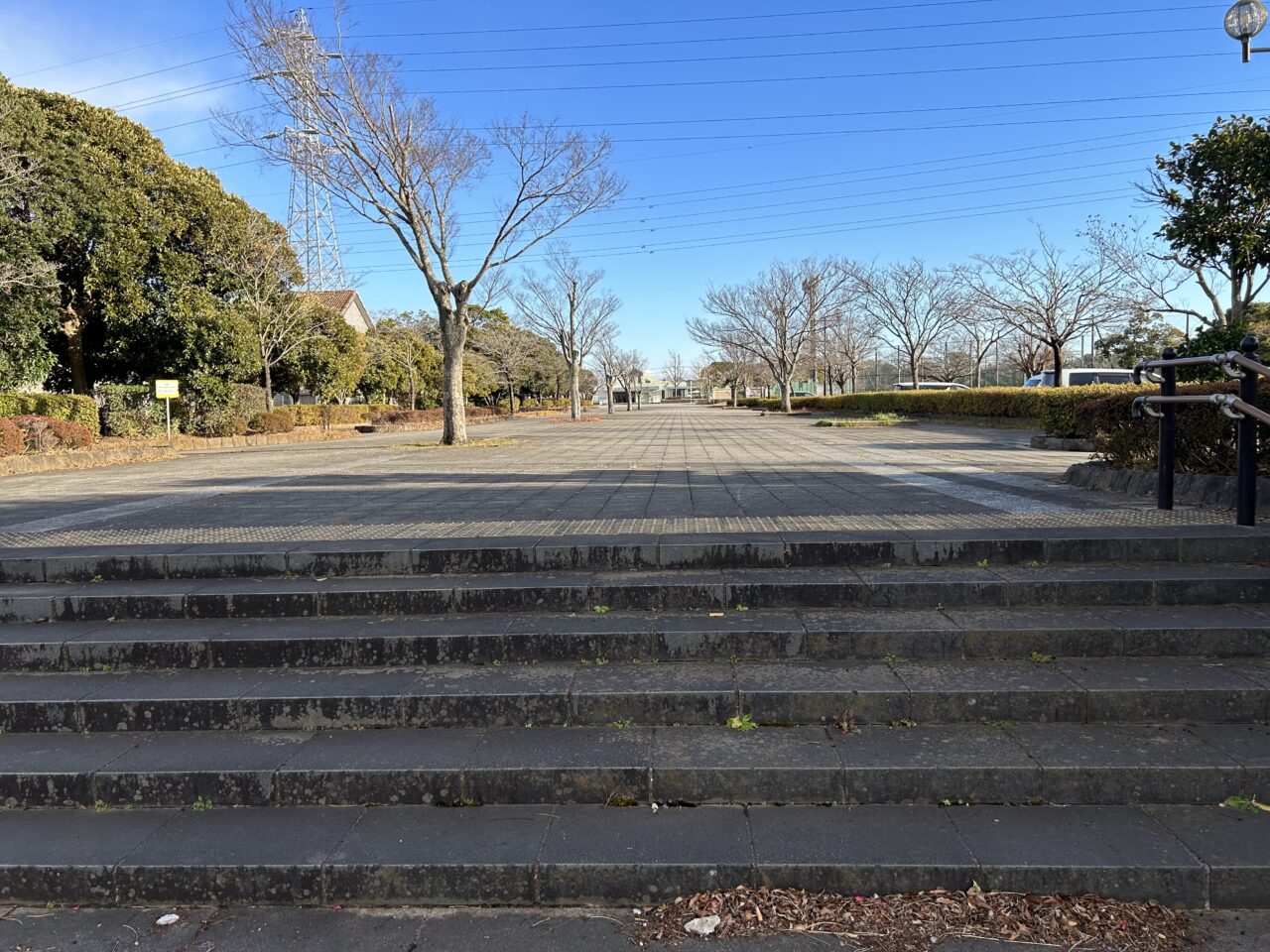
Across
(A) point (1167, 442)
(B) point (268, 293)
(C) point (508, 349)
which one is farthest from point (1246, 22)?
(C) point (508, 349)

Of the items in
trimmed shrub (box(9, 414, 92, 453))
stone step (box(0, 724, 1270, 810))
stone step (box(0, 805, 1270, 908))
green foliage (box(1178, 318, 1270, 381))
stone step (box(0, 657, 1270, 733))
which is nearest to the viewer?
stone step (box(0, 805, 1270, 908))

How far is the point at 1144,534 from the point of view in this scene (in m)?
4.23

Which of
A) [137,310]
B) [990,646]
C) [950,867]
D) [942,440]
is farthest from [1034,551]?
[137,310]

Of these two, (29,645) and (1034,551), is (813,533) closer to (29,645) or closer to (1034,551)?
(1034,551)

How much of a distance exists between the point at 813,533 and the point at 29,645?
453 centimetres

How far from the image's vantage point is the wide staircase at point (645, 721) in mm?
2467

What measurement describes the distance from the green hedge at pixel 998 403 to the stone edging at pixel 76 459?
1651 centimetres

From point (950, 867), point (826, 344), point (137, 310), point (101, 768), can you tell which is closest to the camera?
point (950, 867)

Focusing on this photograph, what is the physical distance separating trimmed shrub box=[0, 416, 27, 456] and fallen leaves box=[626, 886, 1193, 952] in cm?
1502

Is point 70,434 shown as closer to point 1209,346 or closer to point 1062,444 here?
point 1062,444

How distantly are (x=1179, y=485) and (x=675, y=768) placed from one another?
4.91 metres

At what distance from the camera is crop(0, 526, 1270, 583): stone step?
416 cm

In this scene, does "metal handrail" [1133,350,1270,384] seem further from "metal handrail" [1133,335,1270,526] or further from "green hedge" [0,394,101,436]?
"green hedge" [0,394,101,436]

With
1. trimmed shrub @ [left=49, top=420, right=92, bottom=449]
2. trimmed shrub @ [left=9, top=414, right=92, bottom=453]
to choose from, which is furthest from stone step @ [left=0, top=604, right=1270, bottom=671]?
trimmed shrub @ [left=49, top=420, right=92, bottom=449]
